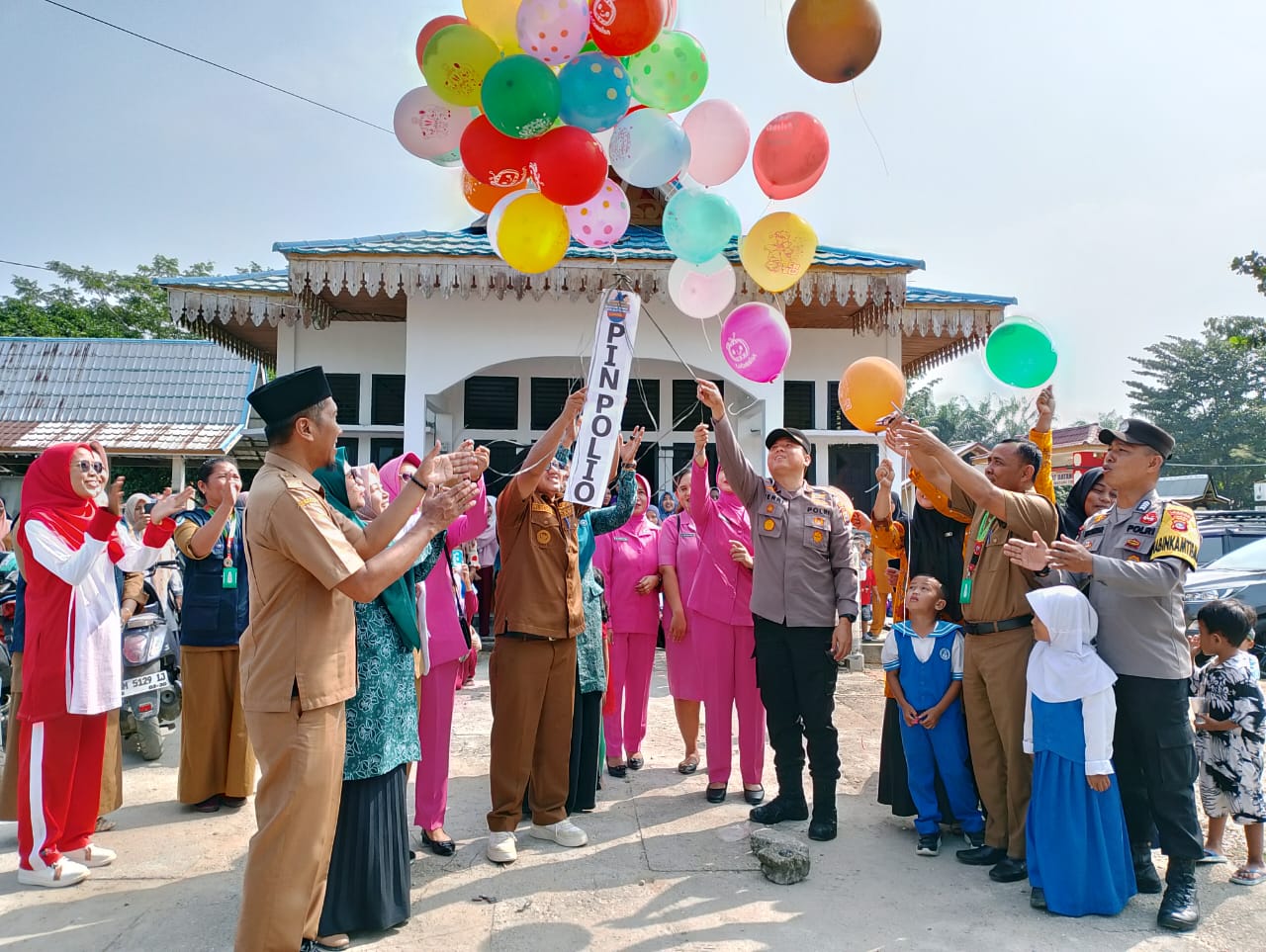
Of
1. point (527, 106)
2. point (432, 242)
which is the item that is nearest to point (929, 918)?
point (527, 106)

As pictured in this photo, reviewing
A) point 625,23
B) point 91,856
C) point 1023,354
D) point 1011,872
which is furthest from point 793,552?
point 91,856

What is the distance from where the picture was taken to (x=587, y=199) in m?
4.41

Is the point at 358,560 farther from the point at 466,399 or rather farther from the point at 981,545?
the point at 466,399

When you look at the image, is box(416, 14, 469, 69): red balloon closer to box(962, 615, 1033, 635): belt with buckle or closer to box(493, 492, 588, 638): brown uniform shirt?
box(493, 492, 588, 638): brown uniform shirt

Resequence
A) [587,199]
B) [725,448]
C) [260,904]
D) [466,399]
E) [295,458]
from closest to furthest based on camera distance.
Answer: [260,904]
[295,458]
[725,448]
[587,199]
[466,399]

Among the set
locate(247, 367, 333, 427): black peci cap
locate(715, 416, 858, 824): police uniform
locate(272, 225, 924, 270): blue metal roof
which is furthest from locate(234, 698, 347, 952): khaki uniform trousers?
locate(272, 225, 924, 270): blue metal roof

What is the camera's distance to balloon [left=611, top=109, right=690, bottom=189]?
4.28 metres

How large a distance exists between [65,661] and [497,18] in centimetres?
369

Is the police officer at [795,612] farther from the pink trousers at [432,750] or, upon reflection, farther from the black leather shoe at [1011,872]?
the pink trousers at [432,750]

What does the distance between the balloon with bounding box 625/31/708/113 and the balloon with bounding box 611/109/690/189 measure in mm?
105

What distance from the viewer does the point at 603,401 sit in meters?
3.95

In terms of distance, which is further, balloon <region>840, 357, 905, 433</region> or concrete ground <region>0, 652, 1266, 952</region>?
balloon <region>840, 357, 905, 433</region>

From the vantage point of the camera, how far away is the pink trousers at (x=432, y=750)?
12.7ft

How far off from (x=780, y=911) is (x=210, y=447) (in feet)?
48.2
